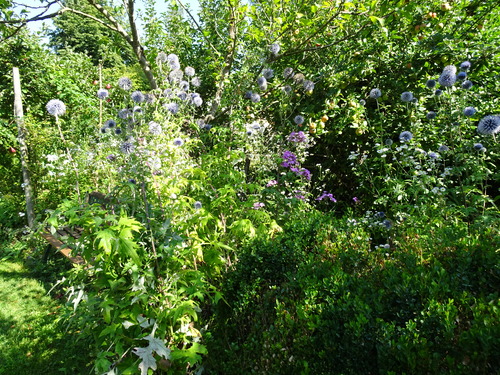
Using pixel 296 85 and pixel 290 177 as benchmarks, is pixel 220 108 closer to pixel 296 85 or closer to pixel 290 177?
pixel 296 85

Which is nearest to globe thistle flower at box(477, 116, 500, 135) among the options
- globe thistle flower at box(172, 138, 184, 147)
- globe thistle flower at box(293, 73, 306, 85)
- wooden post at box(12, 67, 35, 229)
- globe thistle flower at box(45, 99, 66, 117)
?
globe thistle flower at box(293, 73, 306, 85)

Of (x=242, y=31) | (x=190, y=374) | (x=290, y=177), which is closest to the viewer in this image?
(x=190, y=374)

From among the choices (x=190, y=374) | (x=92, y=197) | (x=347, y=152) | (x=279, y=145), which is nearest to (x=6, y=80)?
(x=92, y=197)

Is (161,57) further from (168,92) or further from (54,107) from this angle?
(54,107)

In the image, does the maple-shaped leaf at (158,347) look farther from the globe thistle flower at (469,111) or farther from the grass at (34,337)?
the globe thistle flower at (469,111)

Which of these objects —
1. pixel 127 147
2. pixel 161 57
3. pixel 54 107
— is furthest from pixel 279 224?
pixel 54 107

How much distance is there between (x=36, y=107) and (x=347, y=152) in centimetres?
594

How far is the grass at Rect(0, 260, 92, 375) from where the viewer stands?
2699 mm

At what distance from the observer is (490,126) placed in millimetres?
2582

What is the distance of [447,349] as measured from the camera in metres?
1.20

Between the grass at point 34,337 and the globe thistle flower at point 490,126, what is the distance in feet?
10.6

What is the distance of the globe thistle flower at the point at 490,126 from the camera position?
2.55 m

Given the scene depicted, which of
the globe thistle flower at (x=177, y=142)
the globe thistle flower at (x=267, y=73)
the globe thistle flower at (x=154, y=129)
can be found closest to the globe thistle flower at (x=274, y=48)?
the globe thistle flower at (x=267, y=73)

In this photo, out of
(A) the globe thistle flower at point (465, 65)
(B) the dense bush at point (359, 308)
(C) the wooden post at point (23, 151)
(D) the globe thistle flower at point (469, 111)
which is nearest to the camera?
(B) the dense bush at point (359, 308)
